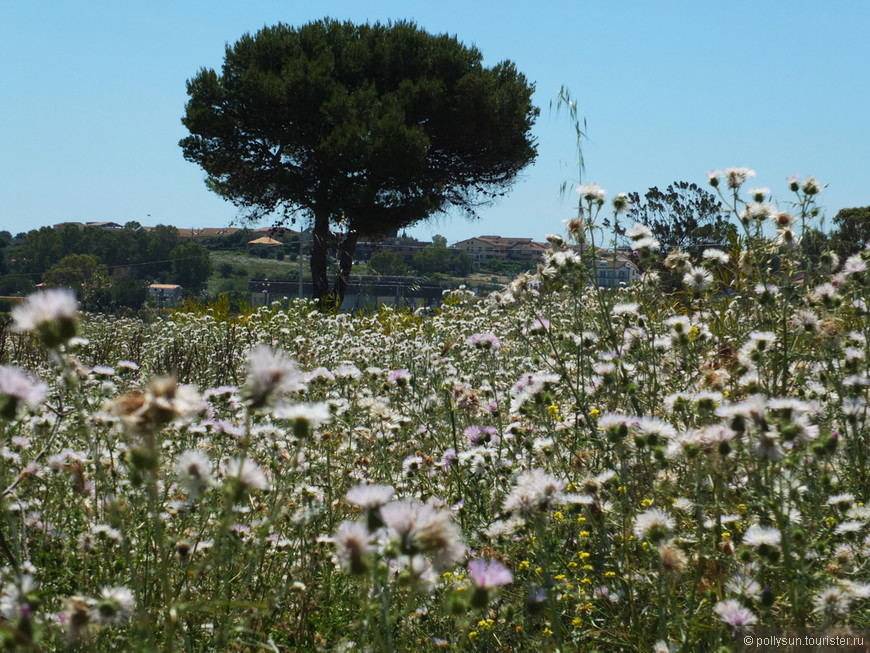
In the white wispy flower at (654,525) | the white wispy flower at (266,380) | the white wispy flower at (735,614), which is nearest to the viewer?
the white wispy flower at (266,380)

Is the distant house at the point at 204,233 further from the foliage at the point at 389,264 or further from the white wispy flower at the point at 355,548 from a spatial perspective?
the white wispy flower at the point at 355,548

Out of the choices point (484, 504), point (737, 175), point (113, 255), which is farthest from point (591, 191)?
point (113, 255)

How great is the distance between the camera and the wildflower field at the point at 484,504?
1211 mm

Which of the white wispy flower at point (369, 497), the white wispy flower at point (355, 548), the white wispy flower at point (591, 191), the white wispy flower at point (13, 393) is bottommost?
the white wispy flower at point (355, 548)

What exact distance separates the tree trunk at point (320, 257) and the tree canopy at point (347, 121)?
0.13ft

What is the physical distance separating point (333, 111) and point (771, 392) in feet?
60.0

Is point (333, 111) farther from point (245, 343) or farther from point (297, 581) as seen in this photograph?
point (297, 581)

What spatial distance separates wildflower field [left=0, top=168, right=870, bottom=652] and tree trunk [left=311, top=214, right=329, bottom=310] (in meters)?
15.4

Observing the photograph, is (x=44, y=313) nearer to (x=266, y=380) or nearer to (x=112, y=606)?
(x=266, y=380)

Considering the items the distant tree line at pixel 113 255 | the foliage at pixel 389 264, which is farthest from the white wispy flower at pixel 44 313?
the distant tree line at pixel 113 255

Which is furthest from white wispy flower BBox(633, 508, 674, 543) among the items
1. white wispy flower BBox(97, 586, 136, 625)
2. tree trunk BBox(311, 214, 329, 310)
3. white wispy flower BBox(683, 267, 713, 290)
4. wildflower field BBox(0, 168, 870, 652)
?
tree trunk BBox(311, 214, 329, 310)

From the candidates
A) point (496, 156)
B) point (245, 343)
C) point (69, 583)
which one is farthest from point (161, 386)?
point (496, 156)

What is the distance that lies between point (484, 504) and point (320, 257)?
698 inches

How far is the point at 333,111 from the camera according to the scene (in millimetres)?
19344
